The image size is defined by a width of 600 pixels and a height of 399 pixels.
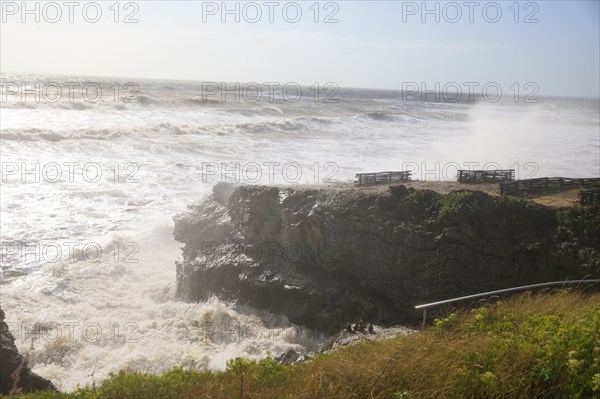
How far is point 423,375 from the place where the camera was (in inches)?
246

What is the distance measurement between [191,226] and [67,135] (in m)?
28.1

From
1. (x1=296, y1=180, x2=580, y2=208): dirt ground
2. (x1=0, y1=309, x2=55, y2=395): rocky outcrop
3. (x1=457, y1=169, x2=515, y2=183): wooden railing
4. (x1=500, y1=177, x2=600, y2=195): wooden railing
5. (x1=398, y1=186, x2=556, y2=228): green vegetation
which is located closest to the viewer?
(x1=0, y1=309, x2=55, y2=395): rocky outcrop

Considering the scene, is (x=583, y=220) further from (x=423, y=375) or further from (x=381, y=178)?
(x=423, y=375)

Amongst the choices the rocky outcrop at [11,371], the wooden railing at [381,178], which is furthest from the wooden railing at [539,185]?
the rocky outcrop at [11,371]

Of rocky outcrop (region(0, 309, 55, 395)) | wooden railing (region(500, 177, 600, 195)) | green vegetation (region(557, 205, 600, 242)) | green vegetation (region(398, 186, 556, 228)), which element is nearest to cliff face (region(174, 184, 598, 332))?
green vegetation (region(398, 186, 556, 228))

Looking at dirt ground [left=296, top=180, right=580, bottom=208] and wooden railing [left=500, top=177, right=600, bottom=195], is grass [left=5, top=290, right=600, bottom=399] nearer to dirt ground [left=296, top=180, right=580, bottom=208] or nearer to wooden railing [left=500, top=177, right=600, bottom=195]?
dirt ground [left=296, top=180, right=580, bottom=208]

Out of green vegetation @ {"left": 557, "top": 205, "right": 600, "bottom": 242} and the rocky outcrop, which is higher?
green vegetation @ {"left": 557, "top": 205, "right": 600, "bottom": 242}

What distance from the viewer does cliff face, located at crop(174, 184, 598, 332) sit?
16062mm

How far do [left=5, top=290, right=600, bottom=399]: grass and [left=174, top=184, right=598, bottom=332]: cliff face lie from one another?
8938 millimetres

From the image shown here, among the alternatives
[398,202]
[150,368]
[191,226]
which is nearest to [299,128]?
[191,226]

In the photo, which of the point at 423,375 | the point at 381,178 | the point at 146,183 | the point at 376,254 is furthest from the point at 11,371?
the point at 146,183

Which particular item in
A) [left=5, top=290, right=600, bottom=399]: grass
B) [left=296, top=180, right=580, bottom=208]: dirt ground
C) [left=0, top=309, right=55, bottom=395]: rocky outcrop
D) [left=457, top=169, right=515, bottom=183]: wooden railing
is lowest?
[left=0, top=309, right=55, bottom=395]: rocky outcrop

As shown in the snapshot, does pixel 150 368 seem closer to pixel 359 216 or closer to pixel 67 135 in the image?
pixel 359 216

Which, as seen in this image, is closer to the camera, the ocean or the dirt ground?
the ocean
